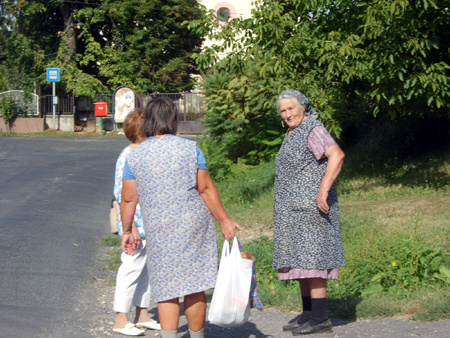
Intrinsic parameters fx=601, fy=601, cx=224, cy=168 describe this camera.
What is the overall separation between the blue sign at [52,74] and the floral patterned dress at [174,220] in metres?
27.8

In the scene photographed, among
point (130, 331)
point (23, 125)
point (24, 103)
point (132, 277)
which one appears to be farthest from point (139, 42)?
point (130, 331)

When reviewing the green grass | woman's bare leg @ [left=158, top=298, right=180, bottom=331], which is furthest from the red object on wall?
woman's bare leg @ [left=158, top=298, right=180, bottom=331]

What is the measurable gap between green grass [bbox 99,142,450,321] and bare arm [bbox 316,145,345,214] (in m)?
1.20

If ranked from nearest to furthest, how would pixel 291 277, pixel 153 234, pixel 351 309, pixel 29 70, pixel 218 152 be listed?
1. pixel 153 234
2. pixel 291 277
3. pixel 351 309
4. pixel 218 152
5. pixel 29 70

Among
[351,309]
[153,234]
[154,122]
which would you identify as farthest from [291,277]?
[154,122]

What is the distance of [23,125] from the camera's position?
102 feet

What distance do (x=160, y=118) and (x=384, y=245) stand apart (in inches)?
130

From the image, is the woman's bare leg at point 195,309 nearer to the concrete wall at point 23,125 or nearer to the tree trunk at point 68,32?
the concrete wall at point 23,125

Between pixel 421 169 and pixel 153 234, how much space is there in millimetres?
8799

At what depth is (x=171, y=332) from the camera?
3.87m

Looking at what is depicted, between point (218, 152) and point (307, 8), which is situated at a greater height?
point (307, 8)

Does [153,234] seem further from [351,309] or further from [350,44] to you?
[350,44]

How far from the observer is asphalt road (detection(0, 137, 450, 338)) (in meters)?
4.70

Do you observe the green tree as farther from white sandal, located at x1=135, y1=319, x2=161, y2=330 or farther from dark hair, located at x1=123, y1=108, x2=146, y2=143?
white sandal, located at x1=135, y1=319, x2=161, y2=330
